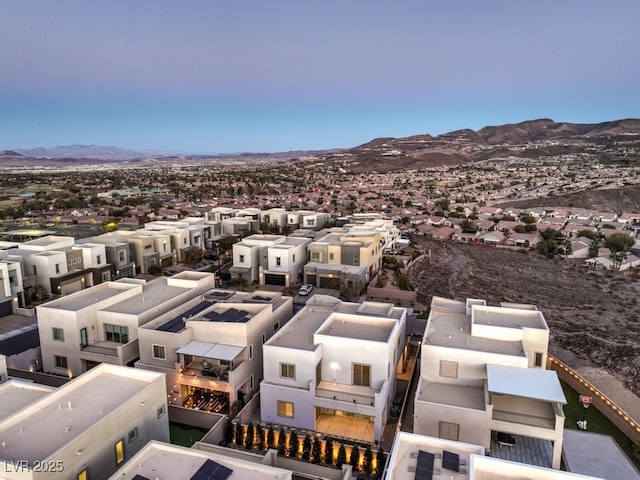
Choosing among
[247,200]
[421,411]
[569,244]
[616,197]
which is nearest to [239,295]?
[421,411]

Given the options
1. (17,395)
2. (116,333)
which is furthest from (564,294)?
(17,395)

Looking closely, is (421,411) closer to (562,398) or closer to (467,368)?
(467,368)

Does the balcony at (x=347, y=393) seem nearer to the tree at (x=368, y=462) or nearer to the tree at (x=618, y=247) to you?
the tree at (x=368, y=462)

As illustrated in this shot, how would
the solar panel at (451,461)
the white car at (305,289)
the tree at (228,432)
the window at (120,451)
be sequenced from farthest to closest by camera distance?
1. the white car at (305,289)
2. the tree at (228,432)
3. the window at (120,451)
4. the solar panel at (451,461)

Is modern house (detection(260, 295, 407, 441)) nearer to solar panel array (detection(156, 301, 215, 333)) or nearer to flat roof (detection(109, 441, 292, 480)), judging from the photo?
solar panel array (detection(156, 301, 215, 333))

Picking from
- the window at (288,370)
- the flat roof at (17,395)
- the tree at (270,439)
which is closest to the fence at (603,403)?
the window at (288,370)

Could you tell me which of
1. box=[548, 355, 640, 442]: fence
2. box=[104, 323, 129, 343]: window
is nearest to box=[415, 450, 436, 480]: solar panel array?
box=[548, 355, 640, 442]: fence

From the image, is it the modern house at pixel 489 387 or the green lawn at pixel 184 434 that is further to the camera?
the green lawn at pixel 184 434
